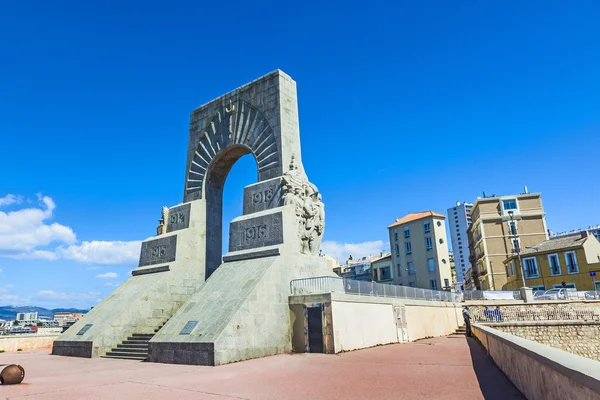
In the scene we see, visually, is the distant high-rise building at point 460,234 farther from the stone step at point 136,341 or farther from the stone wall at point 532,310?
the stone step at point 136,341

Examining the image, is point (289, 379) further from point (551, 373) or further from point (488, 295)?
point (488, 295)

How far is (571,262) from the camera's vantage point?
3666 centimetres

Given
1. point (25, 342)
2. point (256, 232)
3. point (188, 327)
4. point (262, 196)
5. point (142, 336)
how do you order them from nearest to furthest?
1. point (188, 327)
2. point (142, 336)
3. point (256, 232)
4. point (262, 196)
5. point (25, 342)

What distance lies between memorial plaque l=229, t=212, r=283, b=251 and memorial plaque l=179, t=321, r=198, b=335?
13.4 ft

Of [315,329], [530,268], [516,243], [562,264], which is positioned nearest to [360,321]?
[315,329]

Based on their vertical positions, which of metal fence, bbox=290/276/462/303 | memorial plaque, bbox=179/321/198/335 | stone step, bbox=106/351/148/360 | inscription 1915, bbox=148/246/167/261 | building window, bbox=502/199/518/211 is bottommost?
stone step, bbox=106/351/148/360

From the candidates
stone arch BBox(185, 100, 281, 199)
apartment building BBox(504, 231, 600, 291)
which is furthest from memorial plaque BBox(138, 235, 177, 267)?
apartment building BBox(504, 231, 600, 291)

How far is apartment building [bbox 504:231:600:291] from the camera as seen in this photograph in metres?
35.4

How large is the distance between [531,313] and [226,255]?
17.8 meters

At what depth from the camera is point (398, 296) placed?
17.1 meters

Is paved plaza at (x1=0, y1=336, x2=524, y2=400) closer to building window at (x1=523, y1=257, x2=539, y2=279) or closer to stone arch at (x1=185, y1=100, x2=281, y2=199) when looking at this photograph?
stone arch at (x1=185, y1=100, x2=281, y2=199)

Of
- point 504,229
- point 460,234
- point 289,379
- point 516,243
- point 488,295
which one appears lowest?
point 289,379

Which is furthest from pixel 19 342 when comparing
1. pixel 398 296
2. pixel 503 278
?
pixel 503 278

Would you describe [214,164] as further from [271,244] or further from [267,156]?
[271,244]
